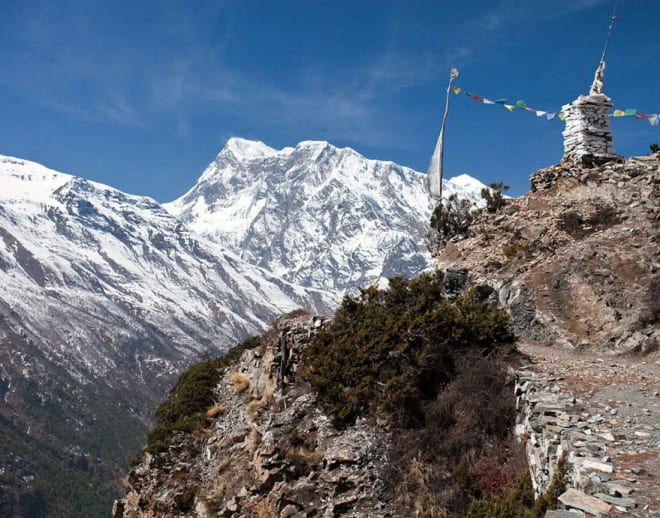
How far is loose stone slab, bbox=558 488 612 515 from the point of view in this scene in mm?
7684

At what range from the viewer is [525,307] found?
19.2 metres

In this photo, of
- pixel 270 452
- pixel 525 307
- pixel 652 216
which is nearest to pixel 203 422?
pixel 270 452

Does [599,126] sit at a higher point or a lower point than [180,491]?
higher

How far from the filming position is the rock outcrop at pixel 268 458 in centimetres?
1441

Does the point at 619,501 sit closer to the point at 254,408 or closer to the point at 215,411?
the point at 254,408

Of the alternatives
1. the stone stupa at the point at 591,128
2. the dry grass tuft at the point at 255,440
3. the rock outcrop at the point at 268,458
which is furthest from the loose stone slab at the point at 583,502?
the stone stupa at the point at 591,128

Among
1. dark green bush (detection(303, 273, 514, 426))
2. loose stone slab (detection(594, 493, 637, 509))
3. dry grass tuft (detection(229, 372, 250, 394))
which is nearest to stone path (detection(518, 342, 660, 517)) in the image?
loose stone slab (detection(594, 493, 637, 509))

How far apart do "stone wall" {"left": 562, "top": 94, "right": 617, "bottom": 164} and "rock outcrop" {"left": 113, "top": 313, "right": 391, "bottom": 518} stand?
12.7m

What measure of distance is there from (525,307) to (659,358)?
455cm

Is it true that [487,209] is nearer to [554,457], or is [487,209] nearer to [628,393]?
[628,393]

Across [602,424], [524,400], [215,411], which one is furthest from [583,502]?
[215,411]

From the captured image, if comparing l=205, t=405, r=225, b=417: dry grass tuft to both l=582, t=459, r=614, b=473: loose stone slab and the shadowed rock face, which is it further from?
l=582, t=459, r=614, b=473: loose stone slab

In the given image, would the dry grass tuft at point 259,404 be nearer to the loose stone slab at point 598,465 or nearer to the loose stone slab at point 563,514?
the loose stone slab at point 598,465

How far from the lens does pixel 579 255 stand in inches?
773
